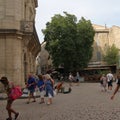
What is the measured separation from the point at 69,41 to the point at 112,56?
19.3 m

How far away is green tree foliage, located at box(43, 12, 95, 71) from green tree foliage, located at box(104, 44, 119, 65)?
14.4 m


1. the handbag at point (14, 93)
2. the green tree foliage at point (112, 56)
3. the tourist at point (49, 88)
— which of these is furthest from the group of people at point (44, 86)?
the green tree foliage at point (112, 56)

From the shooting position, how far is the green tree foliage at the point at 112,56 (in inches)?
3358

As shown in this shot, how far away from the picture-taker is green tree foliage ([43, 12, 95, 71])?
6862 centimetres

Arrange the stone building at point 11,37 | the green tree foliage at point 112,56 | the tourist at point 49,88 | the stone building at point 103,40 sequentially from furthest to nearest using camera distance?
the stone building at point 103,40 → the green tree foliage at point 112,56 → the stone building at point 11,37 → the tourist at point 49,88

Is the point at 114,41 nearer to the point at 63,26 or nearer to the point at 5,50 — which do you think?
the point at 63,26

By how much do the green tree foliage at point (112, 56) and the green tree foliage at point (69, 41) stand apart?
1442cm

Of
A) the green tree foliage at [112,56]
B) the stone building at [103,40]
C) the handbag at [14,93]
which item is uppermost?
the stone building at [103,40]

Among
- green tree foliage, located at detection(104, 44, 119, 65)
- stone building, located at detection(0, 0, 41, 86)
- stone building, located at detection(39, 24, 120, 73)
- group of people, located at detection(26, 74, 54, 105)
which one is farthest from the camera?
stone building, located at detection(39, 24, 120, 73)

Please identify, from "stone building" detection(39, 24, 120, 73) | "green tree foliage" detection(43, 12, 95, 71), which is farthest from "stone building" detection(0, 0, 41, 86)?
"stone building" detection(39, 24, 120, 73)

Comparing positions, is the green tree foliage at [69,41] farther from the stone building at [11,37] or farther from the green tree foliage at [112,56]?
the stone building at [11,37]

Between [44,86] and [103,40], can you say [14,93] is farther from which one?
[103,40]

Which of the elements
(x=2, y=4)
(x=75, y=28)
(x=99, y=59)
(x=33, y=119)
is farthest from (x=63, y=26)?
(x=33, y=119)

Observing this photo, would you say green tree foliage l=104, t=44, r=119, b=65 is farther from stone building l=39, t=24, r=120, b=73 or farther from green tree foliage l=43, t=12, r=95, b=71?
green tree foliage l=43, t=12, r=95, b=71
